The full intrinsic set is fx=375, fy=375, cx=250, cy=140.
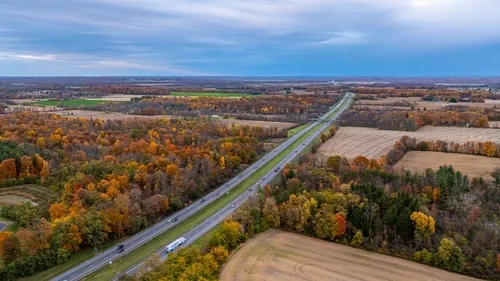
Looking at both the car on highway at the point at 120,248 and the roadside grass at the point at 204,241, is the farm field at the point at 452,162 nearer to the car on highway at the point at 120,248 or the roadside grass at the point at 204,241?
the roadside grass at the point at 204,241

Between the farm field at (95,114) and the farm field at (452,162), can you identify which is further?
the farm field at (95,114)

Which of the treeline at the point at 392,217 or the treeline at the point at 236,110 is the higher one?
the treeline at the point at 236,110

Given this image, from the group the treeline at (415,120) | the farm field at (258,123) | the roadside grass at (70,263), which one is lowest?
the roadside grass at (70,263)

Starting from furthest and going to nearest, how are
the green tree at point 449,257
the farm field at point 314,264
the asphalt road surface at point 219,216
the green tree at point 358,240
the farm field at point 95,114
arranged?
the farm field at point 95,114 → the asphalt road surface at point 219,216 → the green tree at point 358,240 → the green tree at point 449,257 → the farm field at point 314,264

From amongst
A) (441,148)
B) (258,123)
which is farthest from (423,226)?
(258,123)

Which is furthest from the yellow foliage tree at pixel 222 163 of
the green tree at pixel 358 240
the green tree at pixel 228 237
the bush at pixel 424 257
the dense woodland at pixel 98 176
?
the bush at pixel 424 257

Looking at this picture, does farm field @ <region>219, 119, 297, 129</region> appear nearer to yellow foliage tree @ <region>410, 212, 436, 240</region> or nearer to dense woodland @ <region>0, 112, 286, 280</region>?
dense woodland @ <region>0, 112, 286, 280</region>

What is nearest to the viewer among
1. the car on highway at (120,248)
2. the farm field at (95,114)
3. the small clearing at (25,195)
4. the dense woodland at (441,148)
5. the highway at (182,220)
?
the highway at (182,220)
